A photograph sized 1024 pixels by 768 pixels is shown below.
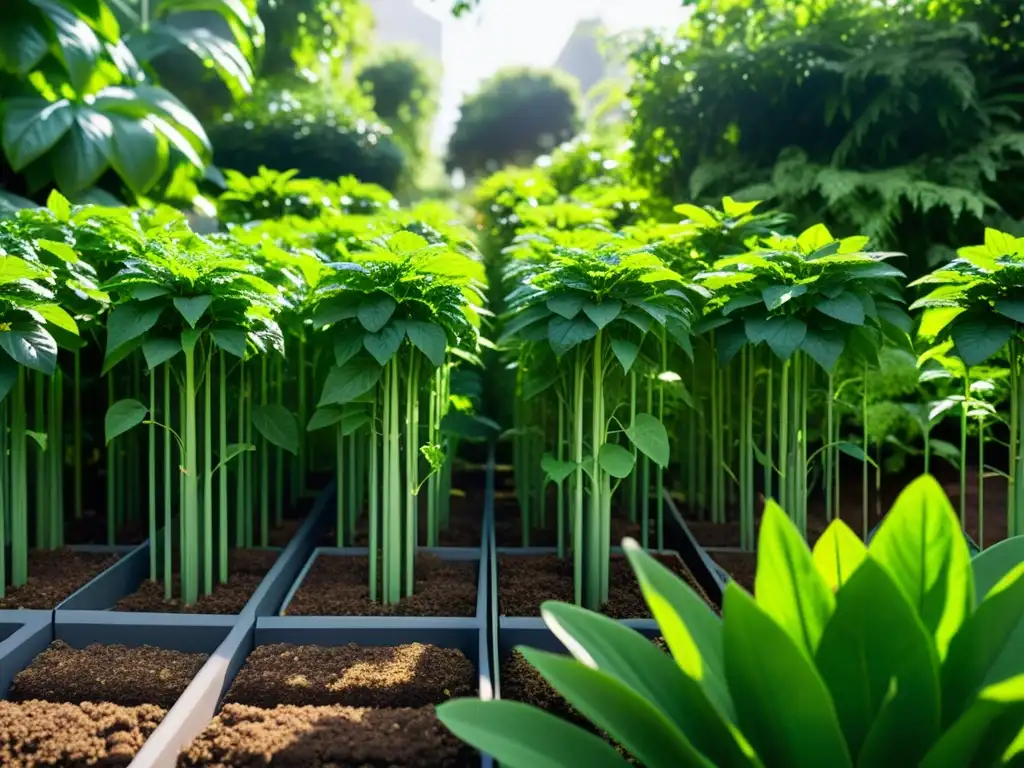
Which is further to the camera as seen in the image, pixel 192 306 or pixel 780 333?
pixel 780 333

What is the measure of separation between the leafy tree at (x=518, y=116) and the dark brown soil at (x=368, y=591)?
11219mm

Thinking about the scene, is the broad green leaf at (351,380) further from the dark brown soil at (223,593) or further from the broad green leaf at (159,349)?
the dark brown soil at (223,593)

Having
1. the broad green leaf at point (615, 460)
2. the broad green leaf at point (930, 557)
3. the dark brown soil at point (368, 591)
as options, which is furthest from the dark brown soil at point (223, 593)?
the broad green leaf at point (930, 557)

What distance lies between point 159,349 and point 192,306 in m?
0.14

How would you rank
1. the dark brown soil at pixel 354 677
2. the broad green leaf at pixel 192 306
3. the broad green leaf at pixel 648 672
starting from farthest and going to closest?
the broad green leaf at pixel 192 306
the dark brown soil at pixel 354 677
the broad green leaf at pixel 648 672

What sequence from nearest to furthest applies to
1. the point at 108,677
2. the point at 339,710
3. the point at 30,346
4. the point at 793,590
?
the point at 793,590, the point at 339,710, the point at 108,677, the point at 30,346

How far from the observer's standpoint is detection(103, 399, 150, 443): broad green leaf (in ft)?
4.93

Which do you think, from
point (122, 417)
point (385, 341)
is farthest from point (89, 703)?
point (385, 341)

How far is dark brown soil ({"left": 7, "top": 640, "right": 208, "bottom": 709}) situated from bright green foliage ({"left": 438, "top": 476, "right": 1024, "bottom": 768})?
2.54 ft

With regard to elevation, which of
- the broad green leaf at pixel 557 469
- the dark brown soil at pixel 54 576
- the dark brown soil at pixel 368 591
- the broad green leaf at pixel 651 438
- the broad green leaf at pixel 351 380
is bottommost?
the dark brown soil at pixel 368 591

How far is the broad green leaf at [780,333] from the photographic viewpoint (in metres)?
1.53

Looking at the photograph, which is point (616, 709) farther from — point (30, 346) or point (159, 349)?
point (30, 346)

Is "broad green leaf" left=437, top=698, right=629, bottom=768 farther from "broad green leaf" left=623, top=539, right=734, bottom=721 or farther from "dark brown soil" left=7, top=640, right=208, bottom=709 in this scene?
"dark brown soil" left=7, top=640, right=208, bottom=709

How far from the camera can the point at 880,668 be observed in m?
0.79
